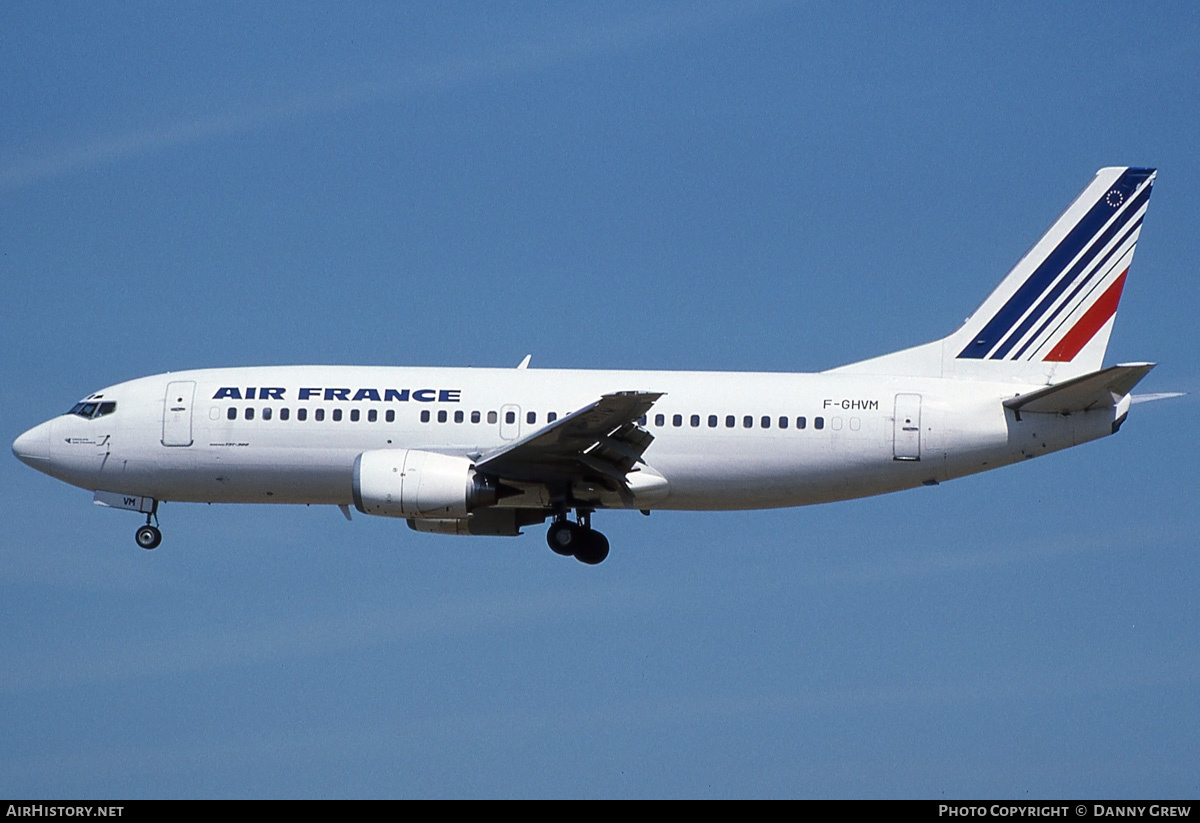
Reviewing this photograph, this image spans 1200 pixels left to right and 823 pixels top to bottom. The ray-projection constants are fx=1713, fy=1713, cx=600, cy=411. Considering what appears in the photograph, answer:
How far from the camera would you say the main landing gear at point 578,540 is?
40.1 meters

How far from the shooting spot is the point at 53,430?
42.1 metres

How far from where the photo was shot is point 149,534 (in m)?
41.8

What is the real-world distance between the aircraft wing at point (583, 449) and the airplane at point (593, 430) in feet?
0.19

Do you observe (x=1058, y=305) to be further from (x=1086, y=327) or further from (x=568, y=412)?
(x=568, y=412)

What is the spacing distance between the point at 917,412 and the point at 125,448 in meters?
18.8

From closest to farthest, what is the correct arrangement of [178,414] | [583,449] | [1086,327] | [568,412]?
[583,449], [568,412], [178,414], [1086,327]

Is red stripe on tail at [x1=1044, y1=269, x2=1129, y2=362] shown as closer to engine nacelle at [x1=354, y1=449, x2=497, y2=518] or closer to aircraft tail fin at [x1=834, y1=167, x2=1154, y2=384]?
aircraft tail fin at [x1=834, y1=167, x2=1154, y2=384]

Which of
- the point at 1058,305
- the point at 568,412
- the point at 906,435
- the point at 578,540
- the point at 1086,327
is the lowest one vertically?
the point at 578,540

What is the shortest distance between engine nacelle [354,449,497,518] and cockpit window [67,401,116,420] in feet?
23.8

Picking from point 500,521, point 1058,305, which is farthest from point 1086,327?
point 500,521

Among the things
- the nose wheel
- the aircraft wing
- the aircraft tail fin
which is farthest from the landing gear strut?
the aircraft tail fin

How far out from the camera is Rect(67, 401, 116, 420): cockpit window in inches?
1640

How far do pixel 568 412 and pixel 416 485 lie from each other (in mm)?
4221
